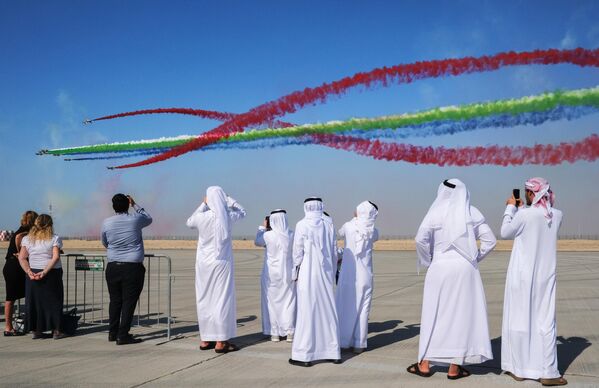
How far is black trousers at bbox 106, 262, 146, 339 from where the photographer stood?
7.35 m

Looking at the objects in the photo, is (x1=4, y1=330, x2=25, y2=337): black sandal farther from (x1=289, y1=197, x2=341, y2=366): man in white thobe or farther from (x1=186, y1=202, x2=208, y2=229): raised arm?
(x1=289, y1=197, x2=341, y2=366): man in white thobe

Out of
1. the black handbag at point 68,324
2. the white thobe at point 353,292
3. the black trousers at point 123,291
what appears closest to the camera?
the white thobe at point 353,292

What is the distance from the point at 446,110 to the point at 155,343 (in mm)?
11670

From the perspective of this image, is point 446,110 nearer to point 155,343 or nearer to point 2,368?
point 155,343

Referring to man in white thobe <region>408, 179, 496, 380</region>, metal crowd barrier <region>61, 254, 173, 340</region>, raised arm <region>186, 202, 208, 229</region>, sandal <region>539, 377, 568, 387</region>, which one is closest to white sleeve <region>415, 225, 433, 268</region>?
man in white thobe <region>408, 179, 496, 380</region>

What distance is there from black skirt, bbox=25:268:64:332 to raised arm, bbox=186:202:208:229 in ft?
7.49

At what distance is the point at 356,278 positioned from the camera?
736cm

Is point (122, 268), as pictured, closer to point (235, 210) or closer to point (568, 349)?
point (235, 210)

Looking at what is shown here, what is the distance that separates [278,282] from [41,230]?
3.54m

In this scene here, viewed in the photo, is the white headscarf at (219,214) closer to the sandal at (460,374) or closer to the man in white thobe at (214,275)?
the man in white thobe at (214,275)

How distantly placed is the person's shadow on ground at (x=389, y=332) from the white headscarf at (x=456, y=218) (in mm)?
2222

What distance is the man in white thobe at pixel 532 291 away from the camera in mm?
5625

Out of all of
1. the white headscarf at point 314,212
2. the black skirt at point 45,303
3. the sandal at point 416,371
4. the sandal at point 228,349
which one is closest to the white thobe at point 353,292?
the white headscarf at point 314,212

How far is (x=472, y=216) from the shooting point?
592 cm
